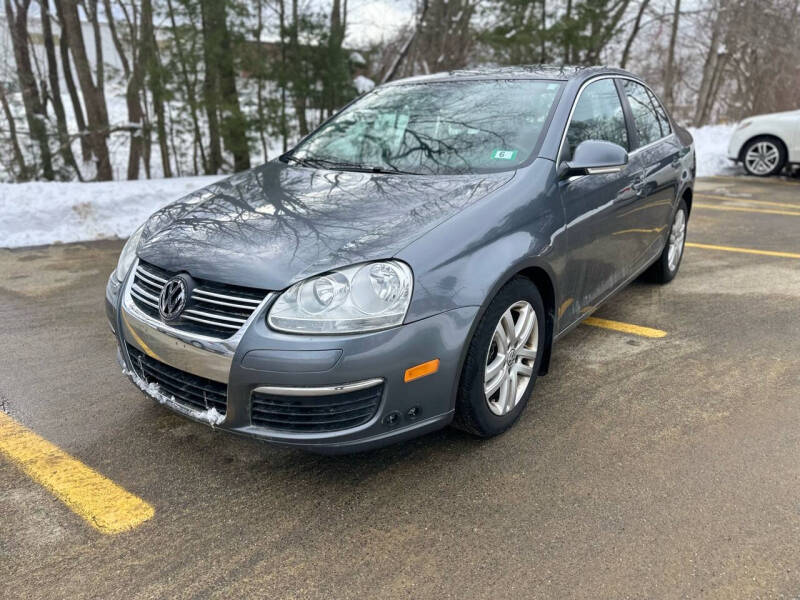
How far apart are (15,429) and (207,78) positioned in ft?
26.6

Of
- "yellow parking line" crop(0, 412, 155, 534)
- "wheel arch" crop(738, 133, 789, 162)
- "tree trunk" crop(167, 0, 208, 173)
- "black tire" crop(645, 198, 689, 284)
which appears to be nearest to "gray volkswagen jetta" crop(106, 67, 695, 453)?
"yellow parking line" crop(0, 412, 155, 534)

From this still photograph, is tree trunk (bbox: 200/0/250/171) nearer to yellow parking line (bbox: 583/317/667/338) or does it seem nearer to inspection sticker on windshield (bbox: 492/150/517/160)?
yellow parking line (bbox: 583/317/667/338)

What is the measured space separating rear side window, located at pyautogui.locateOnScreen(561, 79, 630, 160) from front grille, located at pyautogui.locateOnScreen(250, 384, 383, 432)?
1608 mm

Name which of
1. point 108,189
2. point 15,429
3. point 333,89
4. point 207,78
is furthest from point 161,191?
point 15,429

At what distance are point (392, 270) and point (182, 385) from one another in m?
0.94

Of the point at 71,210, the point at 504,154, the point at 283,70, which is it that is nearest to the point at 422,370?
the point at 504,154

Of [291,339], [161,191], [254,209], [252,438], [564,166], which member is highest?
[564,166]

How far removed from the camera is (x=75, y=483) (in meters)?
2.50

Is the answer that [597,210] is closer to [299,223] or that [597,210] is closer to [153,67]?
[299,223]

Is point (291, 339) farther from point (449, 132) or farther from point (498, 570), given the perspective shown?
point (449, 132)

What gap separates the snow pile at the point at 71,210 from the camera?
664 centimetres

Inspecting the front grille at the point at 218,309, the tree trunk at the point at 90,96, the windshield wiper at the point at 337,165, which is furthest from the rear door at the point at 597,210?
the tree trunk at the point at 90,96

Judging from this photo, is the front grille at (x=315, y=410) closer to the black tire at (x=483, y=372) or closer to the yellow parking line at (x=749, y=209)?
the black tire at (x=483, y=372)

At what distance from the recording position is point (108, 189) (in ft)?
24.7
